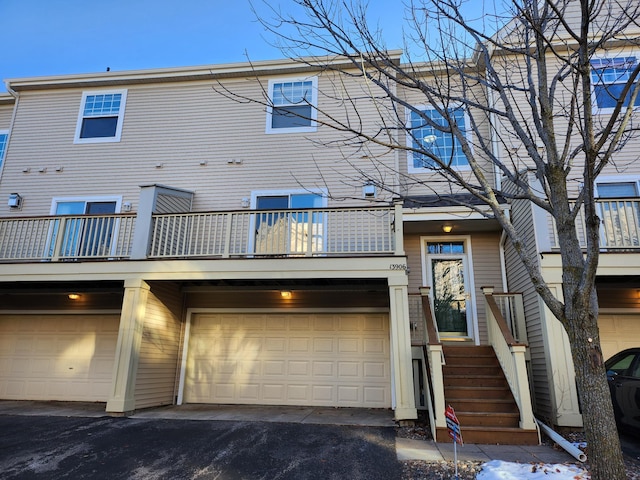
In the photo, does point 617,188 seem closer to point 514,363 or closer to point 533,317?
point 533,317

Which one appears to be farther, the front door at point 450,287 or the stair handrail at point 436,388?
the front door at point 450,287

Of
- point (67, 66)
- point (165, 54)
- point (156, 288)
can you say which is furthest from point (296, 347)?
point (67, 66)

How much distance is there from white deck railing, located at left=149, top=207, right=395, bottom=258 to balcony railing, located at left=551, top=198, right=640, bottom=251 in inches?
124

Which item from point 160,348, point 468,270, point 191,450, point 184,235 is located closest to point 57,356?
point 160,348

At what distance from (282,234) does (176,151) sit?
4.31 metres

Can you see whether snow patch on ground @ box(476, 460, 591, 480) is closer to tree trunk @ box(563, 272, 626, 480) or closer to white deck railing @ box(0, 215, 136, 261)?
tree trunk @ box(563, 272, 626, 480)

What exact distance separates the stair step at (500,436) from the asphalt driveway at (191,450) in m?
1.07

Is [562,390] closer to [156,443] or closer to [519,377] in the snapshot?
[519,377]

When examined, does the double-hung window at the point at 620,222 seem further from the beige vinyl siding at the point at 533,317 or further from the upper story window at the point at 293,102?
Result: the upper story window at the point at 293,102

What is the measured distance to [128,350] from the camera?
7289mm

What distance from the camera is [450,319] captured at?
869cm

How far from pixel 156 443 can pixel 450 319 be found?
6039mm

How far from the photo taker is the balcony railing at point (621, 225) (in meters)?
6.76

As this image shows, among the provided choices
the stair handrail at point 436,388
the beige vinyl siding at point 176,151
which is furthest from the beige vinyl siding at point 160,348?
the stair handrail at point 436,388
